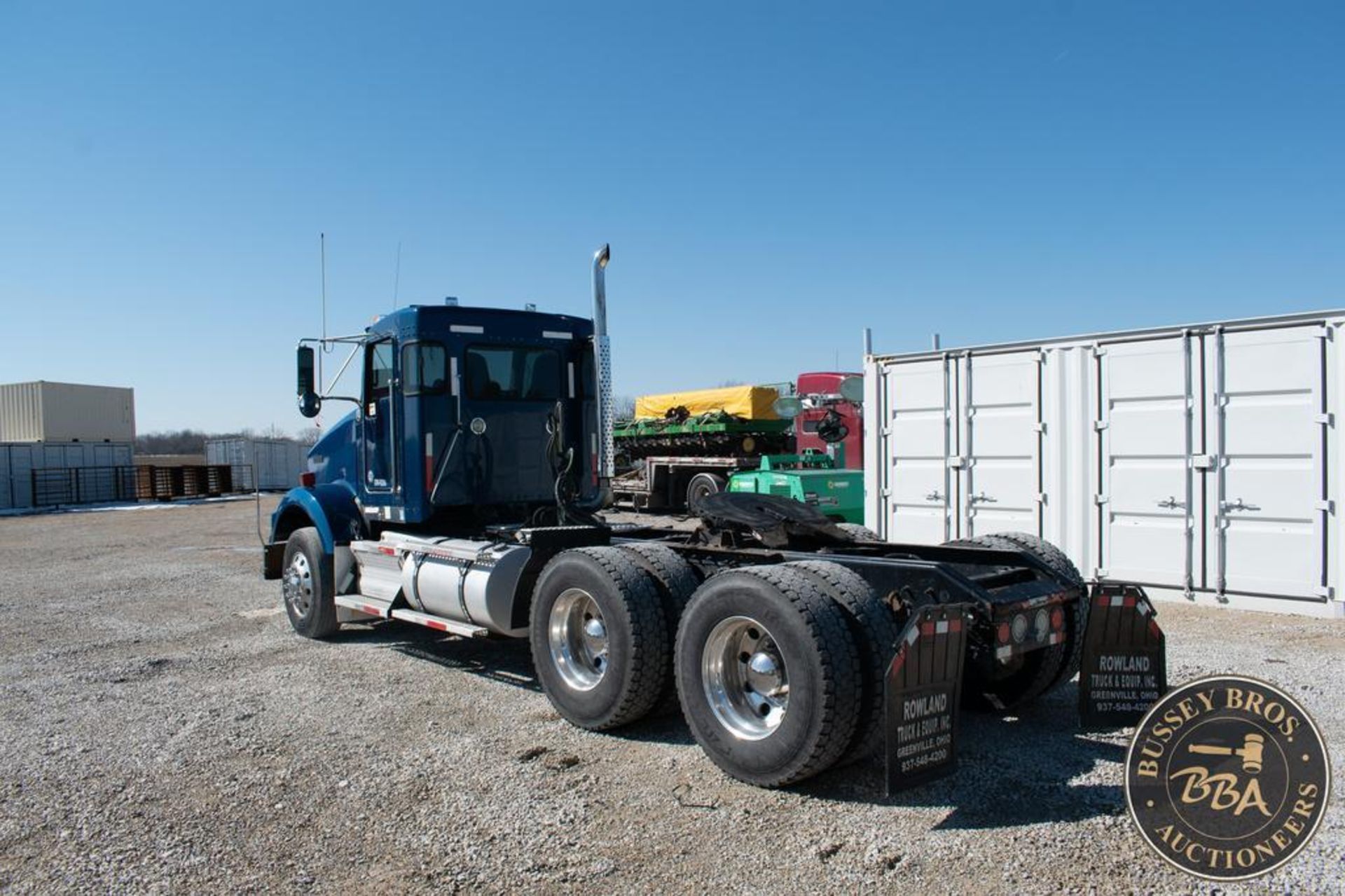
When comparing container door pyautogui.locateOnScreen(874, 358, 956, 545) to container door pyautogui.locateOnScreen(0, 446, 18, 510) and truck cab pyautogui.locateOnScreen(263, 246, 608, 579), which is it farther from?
container door pyautogui.locateOnScreen(0, 446, 18, 510)

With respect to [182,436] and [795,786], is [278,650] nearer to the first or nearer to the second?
[795,786]

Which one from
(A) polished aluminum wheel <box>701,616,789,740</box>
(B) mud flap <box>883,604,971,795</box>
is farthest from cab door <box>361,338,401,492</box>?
(B) mud flap <box>883,604,971,795</box>

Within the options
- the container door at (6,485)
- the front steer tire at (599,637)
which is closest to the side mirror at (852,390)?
the front steer tire at (599,637)

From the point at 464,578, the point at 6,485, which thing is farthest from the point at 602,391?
the point at 6,485

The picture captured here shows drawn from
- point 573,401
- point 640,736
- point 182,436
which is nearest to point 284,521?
point 573,401

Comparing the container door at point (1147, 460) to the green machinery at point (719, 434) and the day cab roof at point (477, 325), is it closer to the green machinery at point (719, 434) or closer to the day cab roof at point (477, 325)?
the day cab roof at point (477, 325)

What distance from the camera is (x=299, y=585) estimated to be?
873 centimetres

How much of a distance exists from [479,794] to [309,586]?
15.0ft

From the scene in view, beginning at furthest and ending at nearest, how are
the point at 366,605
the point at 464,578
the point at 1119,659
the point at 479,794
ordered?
the point at 366,605 < the point at 464,578 < the point at 1119,659 < the point at 479,794

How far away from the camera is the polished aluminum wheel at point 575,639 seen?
5.82 m

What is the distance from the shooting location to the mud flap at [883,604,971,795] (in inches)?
160

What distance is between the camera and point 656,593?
5438mm

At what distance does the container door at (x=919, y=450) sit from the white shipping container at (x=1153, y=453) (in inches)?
0.7

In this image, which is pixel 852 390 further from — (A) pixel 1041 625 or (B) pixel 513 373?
(A) pixel 1041 625
